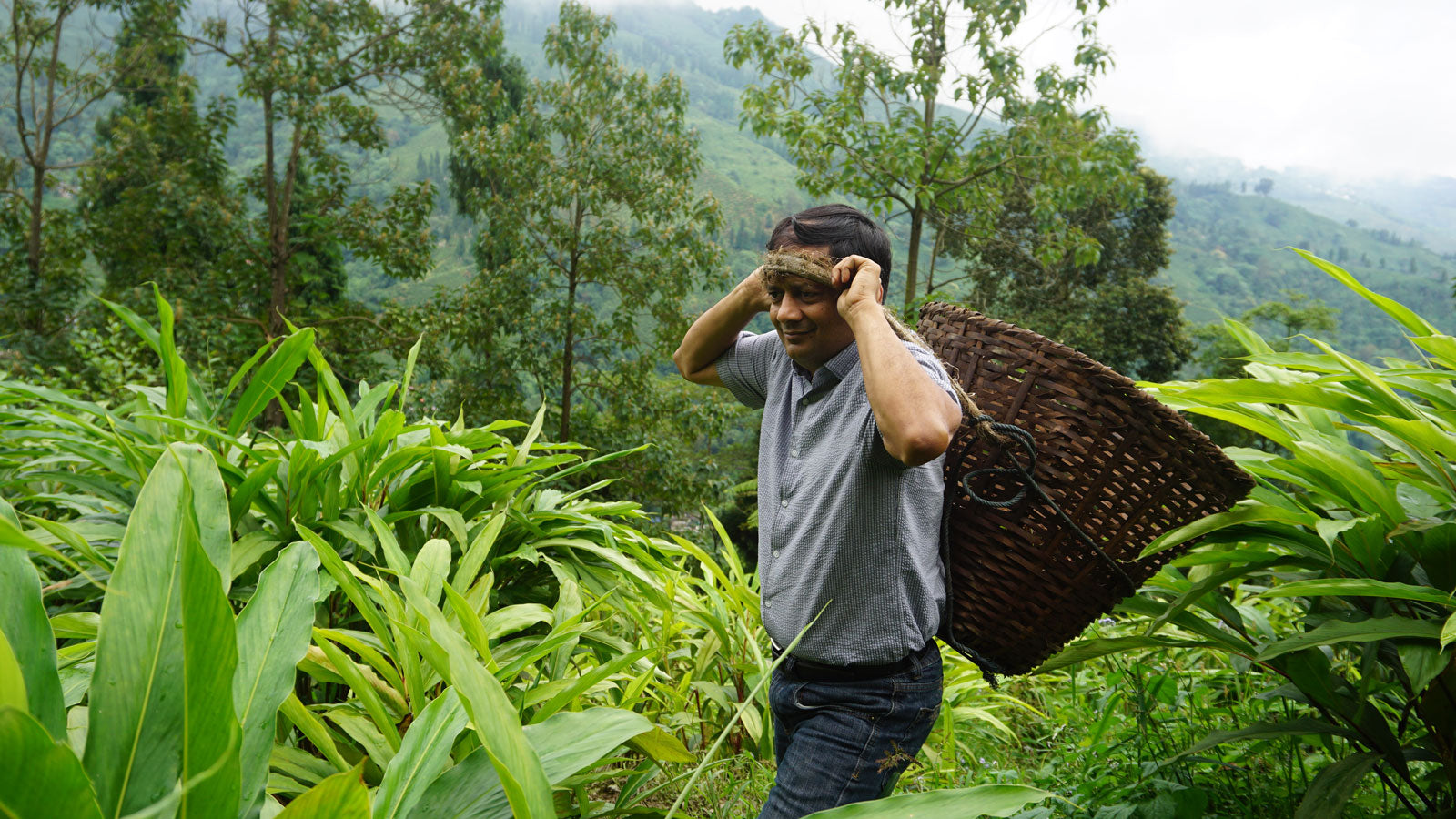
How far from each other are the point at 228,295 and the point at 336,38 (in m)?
2.86

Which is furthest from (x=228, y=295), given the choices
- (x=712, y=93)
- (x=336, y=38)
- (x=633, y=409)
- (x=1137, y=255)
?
(x=712, y=93)

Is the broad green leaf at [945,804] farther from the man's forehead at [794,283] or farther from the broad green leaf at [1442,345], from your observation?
the broad green leaf at [1442,345]

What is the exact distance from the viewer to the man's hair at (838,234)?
5.29ft

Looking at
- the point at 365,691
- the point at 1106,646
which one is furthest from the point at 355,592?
the point at 1106,646

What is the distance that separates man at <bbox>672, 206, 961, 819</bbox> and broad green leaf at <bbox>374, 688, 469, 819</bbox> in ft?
2.14

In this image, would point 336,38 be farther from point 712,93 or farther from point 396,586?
point 712,93

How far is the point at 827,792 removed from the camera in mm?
1430

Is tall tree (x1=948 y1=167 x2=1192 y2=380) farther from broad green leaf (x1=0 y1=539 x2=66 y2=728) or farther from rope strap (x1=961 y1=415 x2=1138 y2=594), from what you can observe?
broad green leaf (x1=0 y1=539 x2=66 y2=728)

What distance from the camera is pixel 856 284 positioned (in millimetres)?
1481

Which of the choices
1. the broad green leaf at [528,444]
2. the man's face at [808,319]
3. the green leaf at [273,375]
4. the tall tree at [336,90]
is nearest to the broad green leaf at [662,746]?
the man's face at [808,319]

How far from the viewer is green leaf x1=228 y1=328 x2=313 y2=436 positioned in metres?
2.01

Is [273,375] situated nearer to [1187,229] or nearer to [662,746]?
[662,746]

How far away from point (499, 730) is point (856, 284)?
98cm

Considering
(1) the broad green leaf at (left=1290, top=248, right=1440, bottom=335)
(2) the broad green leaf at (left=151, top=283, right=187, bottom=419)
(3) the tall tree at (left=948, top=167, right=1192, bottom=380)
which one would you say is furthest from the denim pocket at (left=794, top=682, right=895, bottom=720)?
(3) the tall tree at (left=948, top=167, right=1192, bottom=380)
